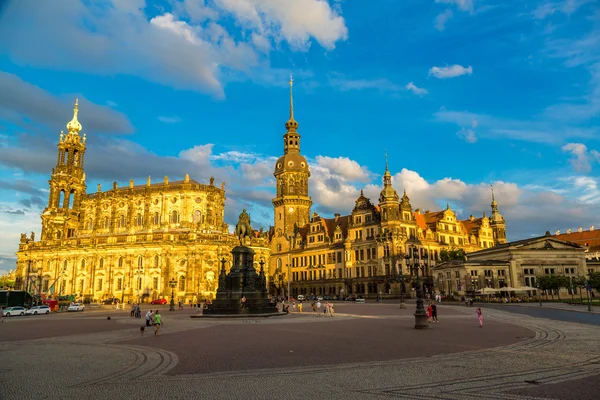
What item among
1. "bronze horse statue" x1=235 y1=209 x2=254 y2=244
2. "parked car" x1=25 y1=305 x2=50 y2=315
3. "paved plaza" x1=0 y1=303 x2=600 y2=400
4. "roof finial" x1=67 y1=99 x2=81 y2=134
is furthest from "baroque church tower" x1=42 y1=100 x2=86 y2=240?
"paved plaza" x1=0 y1=303 x2=600 y2=400

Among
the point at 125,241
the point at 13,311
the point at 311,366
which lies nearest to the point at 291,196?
the point at 125,241

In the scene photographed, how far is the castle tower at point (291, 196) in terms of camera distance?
104688 mm

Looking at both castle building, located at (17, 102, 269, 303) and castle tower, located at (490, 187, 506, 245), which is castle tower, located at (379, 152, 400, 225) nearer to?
castle building, located at (17, 102, 269, 303)

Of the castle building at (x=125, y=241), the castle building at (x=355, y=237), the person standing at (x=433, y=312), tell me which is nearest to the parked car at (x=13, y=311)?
the castle building at (x=125, y=241)

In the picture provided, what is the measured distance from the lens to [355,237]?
8688 centimetres

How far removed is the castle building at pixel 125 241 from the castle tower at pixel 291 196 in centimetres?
1570

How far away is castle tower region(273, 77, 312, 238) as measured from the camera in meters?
105

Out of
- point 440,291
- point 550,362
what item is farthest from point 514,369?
point 440,291

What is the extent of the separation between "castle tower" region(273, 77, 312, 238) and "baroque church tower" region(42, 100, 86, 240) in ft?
149

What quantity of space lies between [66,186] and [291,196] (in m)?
50.6

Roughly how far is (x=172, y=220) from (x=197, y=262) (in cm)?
1416

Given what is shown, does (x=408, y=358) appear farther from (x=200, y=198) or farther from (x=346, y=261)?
(x=200, y=198)

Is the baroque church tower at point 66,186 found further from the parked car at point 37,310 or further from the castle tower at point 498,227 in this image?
the castle tower at point 498,227

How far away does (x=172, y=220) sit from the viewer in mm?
88688
